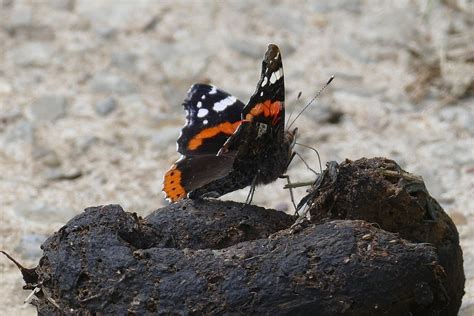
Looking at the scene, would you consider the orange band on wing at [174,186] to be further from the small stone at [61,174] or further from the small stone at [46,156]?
the small stone at [46,156]

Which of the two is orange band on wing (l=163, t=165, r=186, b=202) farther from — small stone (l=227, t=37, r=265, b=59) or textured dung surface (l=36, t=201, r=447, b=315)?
small stone (l=227, t=37, r=265, b=59)

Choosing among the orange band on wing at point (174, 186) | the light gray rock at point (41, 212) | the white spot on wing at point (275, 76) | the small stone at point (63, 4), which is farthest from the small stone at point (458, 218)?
the small stone at point (63, 4)

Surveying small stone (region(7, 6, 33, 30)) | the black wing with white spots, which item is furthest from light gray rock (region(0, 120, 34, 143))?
the black wing with white spots

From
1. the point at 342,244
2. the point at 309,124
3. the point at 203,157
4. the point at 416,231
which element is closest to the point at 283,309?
the point at 342,244

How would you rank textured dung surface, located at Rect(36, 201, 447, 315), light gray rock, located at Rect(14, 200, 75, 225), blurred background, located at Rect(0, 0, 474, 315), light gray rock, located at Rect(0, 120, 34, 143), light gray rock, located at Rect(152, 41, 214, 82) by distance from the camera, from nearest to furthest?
1. textured dung surface, located at Rect(36, 201, 447, 315)
2. light gray rock, located at Rect(14, 200, 75, 225)
3. blurred background, located at Rect(0, 0, 474, 315)
4. light gray rock, located at Rect(0, 120, 34, 143)
5. light gray rock, located at Rect(152, 41, 214, 82)

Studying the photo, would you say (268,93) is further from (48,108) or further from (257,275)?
(48,108)

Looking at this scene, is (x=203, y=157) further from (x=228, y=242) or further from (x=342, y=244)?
(x=342, y=244)

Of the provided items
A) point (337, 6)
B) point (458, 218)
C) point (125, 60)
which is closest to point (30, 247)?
point (458, 218)
